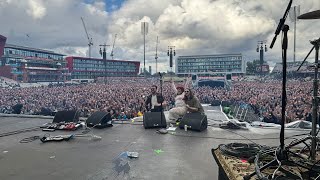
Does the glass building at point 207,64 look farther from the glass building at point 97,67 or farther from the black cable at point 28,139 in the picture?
the black cable at point 28,139

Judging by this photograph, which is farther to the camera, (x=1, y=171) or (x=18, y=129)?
(x=18, y=129)

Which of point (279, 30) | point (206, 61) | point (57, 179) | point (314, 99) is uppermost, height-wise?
point (206, 61)

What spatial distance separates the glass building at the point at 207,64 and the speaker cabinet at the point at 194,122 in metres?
95.1

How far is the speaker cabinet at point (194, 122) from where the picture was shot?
24.5 ft

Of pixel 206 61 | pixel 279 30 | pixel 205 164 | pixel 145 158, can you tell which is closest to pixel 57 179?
pixel 145 158

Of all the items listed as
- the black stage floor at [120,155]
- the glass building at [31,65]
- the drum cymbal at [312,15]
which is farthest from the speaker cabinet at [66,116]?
the glass building at [31,65]

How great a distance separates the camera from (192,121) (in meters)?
7.62

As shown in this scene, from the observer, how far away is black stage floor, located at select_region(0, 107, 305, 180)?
4207 mm

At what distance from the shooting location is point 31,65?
2980 inches

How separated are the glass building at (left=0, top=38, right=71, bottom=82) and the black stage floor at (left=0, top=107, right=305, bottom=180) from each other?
69.7 metres

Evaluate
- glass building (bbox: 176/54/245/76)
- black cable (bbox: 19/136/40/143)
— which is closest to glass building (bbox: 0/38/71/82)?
glass building (bbox: 176/54/245/76)

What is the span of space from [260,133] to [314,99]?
4.36m

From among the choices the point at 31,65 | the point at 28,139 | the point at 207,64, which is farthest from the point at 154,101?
the point at 207,64

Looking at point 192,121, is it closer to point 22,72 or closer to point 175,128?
point 175,128
